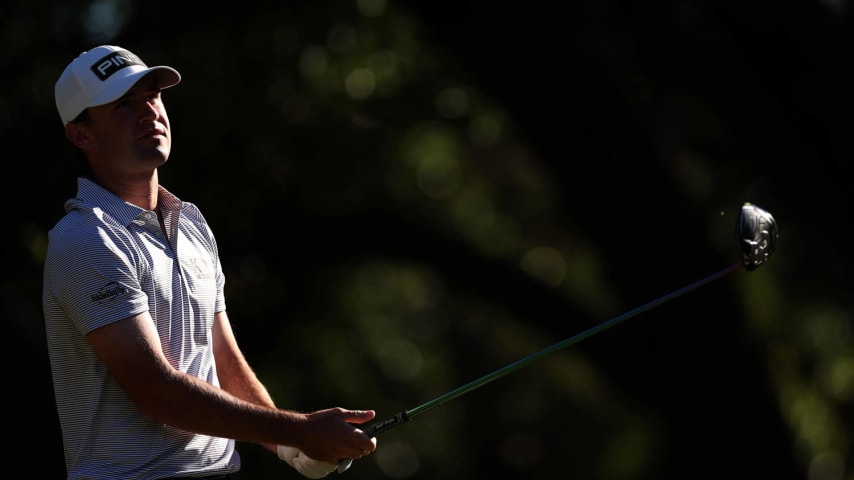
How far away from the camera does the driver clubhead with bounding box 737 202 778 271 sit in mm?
5570

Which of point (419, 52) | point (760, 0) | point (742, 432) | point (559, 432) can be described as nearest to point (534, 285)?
point (742, 432)

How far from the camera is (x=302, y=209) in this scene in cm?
1194

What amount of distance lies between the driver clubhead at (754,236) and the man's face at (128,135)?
2.80 m

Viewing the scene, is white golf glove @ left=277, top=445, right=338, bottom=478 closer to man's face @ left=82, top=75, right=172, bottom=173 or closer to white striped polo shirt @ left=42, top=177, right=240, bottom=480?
white striped polo shirt @ left=42, top=177, right=240, bottom=480

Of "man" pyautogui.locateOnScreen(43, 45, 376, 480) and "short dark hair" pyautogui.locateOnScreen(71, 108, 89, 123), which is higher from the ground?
"short dark hair" pyautogui.locateOnScreen(71, 108, 89, 123)

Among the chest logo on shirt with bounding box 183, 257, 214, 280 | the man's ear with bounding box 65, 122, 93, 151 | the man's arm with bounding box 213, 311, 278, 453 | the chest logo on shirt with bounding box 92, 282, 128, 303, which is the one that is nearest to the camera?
the chest logo on shirt with bounding box 92, 282, 128, 303

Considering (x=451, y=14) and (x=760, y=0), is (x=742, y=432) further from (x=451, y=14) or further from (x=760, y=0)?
(x=451, y=14)

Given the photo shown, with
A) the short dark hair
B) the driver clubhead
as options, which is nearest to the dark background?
the driver clubhead

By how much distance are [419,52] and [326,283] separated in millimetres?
2717

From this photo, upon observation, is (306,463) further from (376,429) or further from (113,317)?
(113,317)

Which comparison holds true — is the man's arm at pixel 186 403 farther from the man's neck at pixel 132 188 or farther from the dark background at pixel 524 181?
the dark background at pixel 524 181

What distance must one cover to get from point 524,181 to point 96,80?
1304 cm

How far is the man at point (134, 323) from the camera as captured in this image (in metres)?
3.40

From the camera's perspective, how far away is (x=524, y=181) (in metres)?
16.6
